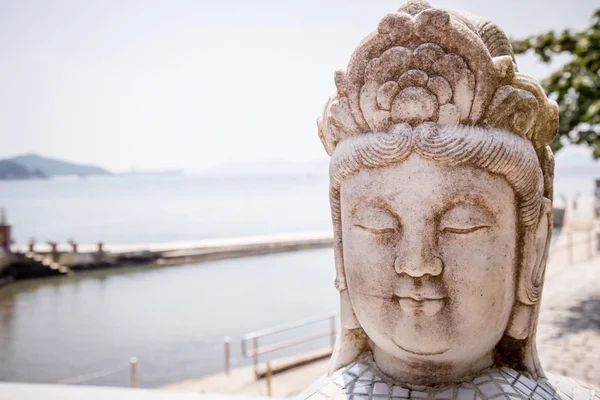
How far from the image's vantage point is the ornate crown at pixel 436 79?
203 cm

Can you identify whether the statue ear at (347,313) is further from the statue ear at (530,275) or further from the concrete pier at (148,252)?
the concrete pier at (148,252)

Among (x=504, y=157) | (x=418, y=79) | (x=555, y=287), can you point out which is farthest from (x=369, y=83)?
(x=555, y=287)

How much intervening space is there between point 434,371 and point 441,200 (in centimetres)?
78

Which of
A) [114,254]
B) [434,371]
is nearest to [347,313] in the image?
[434,371]

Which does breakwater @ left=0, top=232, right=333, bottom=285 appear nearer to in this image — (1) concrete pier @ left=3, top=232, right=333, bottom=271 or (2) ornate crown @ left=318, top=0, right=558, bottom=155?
(1) concrete pier @ left=3, top=232, right=333, bottom=271

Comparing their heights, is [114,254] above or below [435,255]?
below

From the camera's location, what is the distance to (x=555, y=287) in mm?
10719

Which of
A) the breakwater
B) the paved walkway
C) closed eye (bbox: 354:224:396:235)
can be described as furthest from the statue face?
the breakwater

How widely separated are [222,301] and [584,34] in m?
13.1

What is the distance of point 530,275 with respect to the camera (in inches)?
88.7

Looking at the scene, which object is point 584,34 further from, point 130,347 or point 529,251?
point 130,347

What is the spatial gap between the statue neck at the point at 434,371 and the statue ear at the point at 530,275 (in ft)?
0.70

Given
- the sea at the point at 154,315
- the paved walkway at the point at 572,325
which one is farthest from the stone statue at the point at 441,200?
the sea at the point at 154,315

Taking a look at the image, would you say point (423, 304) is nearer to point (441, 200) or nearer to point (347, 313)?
point (441, 200)
